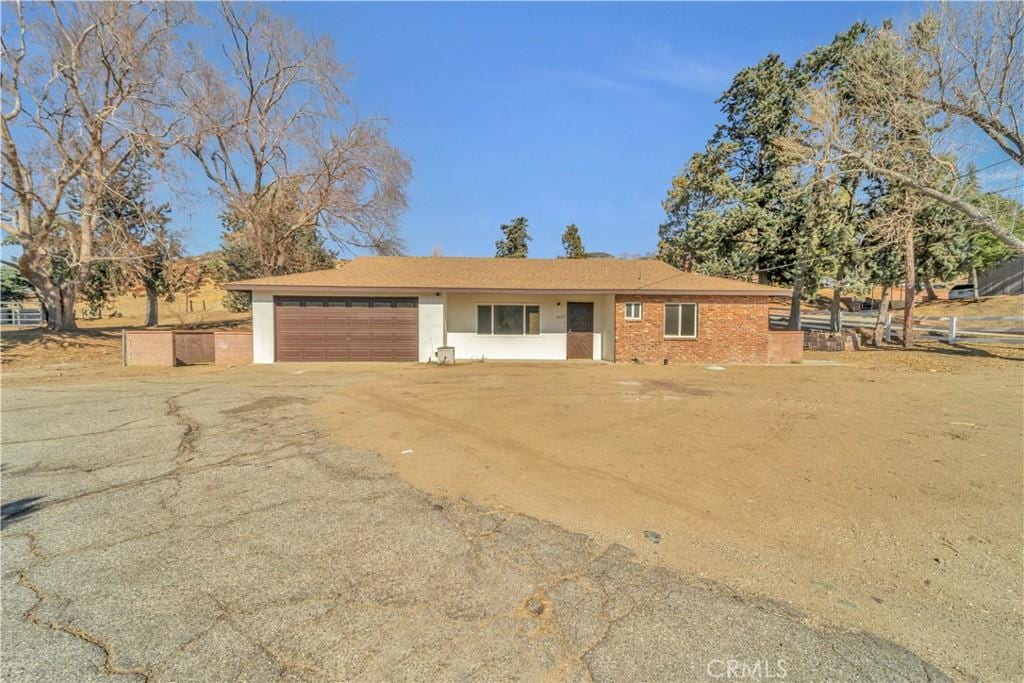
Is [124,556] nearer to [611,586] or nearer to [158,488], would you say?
[158,488]

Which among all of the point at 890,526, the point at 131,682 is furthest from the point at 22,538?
the point at 890,526

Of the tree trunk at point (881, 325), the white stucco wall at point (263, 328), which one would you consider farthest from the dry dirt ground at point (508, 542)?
the tree trunk at point (881, 325)

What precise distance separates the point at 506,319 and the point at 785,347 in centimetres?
964

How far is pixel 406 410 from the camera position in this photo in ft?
26.0

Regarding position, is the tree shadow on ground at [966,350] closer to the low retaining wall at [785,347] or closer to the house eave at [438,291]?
the low retaining wall at [785,347]

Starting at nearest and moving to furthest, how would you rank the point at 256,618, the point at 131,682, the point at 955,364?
the point at 131,682 → the point at 256,618 → the point at 955,364

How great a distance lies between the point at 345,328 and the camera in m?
15.2

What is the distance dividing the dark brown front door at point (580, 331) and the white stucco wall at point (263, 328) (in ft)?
32.7

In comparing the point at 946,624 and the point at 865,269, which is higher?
the point at 865,269

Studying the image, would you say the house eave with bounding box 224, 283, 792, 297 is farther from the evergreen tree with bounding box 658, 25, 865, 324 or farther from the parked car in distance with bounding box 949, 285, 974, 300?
the parked car in distance with bounding box 949, 285, 974, 300

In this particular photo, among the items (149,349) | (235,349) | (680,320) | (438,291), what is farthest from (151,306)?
(680,320)

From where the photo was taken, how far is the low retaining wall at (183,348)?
13.9 metres

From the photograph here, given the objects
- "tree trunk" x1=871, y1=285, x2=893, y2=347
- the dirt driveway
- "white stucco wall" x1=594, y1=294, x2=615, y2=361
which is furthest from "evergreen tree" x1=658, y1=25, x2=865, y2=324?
the dirt driveway

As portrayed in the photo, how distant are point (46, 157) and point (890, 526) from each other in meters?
27.7
